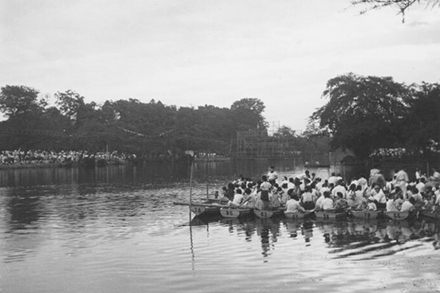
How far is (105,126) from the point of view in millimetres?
88312

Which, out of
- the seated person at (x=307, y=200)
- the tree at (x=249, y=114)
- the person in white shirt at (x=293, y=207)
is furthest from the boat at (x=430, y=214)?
the tree at (x=249, y=114)

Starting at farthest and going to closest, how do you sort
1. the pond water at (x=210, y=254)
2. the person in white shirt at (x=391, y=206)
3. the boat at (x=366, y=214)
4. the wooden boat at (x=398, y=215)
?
1. the boat at (x=366, y=214)
2. the person in white shirt at (x=391, y=206)
3. the wooden boat at (x=398, y=215)
4. the pond water at (x=210, y=254)

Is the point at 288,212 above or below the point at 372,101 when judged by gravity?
below

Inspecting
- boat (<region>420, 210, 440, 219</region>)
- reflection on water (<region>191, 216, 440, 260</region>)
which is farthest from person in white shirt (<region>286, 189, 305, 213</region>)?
boat (<region>420, 210, 440, 219</region>)

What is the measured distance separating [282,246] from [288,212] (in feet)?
15.4

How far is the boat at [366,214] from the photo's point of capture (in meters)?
20.5

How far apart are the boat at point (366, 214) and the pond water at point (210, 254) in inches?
14.1

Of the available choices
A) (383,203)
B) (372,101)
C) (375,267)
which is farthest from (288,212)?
(372,101)

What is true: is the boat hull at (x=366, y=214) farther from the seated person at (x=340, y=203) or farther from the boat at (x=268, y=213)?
the boat at (x=268, y=213)

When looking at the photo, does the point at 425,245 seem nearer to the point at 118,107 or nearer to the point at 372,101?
the point at 372,101

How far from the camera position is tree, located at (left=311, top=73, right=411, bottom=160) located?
189 feet

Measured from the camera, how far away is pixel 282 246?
1683 cm

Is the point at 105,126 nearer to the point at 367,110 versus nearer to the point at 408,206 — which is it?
the point at 367,110

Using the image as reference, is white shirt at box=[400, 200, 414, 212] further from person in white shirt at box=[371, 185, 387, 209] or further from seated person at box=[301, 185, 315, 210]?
seated person at box=[301, 185, 315, 210]
